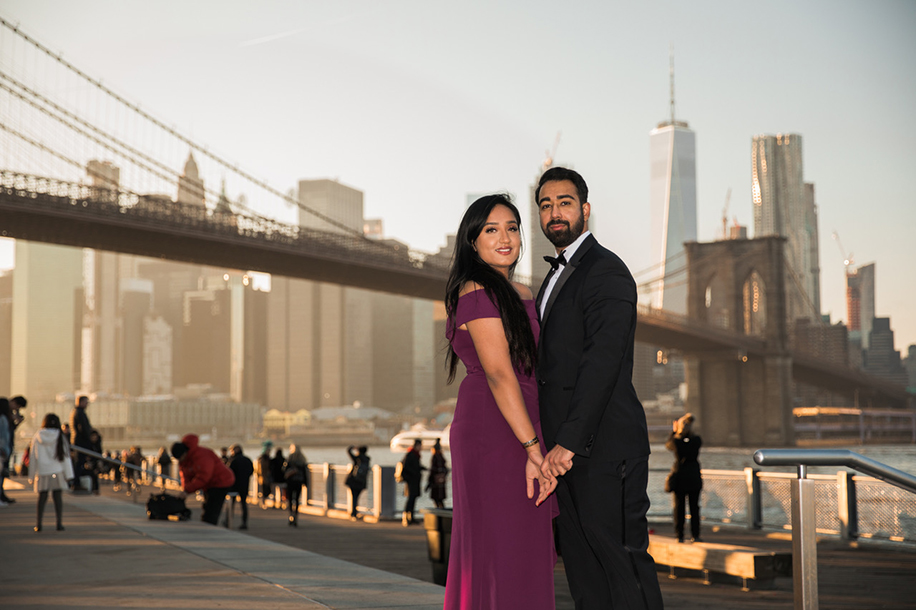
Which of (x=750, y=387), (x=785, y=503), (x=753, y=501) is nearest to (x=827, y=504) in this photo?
(x=785, y=503)

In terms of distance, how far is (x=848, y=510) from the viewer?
32.2 ft

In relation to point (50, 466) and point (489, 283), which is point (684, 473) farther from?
point (489, 283)

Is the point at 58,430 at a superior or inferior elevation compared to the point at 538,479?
inferior

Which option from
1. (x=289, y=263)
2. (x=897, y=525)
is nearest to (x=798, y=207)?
(x=289, y=263)

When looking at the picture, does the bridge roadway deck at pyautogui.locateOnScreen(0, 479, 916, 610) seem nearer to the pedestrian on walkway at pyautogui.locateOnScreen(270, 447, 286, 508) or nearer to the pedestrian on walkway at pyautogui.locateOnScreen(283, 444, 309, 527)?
the pedestrian on walkway at pyautogui.locateOnScreen(283, 444, 309, 527)

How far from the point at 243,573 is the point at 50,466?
3945 millimetres

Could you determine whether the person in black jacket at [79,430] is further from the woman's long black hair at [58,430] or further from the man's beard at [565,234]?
the man's beard at [565,234]

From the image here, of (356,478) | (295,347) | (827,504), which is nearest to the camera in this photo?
(827,504)

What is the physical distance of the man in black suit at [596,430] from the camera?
8.39 feet

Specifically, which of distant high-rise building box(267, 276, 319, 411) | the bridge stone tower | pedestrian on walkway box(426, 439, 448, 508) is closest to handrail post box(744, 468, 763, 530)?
pedestrian on walkway box(426, 439, 448, 508)

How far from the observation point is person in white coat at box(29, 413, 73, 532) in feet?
25.9

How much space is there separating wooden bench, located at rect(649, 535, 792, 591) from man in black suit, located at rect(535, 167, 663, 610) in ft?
12.2

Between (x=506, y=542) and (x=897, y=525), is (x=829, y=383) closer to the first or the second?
(x=897, y=525)

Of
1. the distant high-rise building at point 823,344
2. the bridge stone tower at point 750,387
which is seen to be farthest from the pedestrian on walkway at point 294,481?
the distant high-rise building at point 823,344
